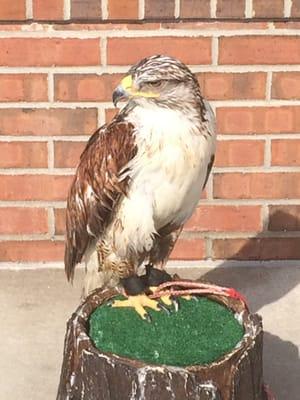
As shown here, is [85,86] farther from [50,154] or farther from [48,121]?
[50,154]

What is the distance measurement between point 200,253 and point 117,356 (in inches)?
58.8

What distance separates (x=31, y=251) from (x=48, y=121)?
1.99 feet

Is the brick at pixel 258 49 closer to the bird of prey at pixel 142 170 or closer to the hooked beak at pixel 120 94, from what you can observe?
the bird of prey at pixel 142 170

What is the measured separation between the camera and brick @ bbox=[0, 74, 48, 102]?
4062mm

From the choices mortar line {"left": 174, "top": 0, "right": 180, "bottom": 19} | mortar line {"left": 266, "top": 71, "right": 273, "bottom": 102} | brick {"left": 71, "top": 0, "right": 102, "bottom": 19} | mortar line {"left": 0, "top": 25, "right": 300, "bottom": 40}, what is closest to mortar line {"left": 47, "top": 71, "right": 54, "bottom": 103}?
mortar line {"left": 0, "top": 25, "right": 300, "bottom": 40}

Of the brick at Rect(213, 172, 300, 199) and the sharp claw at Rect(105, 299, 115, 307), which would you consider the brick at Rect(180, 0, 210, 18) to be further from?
the sharp claw at Rect(105, 299, 115, 307)

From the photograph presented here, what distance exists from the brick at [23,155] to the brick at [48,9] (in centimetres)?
54

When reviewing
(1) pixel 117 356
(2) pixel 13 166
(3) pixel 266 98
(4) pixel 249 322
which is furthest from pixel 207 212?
(1) pixel 117 356

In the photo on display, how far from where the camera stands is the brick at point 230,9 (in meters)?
3.95

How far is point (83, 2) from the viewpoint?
3938 mm

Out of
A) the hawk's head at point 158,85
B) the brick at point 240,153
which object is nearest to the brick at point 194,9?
the brick at point 240,153

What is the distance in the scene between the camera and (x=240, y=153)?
420 cm

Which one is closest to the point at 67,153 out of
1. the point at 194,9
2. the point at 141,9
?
the point at 141,9

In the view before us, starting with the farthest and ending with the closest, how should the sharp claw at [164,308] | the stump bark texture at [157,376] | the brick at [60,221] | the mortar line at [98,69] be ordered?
the brick at [60,221]
the mortar line at [98,69]
the sharp claw at [164,308]
the stump bark texture at [157,376]
